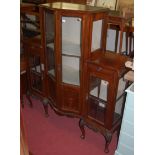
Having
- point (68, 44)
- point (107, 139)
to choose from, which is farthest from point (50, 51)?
point (107, 139)

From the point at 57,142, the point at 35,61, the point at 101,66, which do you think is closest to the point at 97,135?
the point at 57,142

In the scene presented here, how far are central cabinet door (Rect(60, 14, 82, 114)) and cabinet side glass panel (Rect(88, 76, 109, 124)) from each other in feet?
0.44

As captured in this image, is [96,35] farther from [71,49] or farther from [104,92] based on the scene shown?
[104,92]

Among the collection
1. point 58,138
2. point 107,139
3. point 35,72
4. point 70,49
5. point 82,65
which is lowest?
point 58,138

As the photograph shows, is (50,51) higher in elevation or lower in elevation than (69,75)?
higher

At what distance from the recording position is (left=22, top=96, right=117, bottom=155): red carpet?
208cm

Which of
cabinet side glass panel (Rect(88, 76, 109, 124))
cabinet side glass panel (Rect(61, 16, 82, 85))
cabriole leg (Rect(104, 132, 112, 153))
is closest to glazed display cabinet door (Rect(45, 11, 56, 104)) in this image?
cabinet side glass panel (Rect(61, 16, 82, 85))

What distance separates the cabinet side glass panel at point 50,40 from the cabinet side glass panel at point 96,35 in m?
0.39

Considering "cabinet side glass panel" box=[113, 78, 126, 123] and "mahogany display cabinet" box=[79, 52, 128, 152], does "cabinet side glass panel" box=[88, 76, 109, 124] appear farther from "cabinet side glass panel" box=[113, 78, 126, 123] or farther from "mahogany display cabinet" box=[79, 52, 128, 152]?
"cabinet side glass panel" box=[113, 78, 126, 123]

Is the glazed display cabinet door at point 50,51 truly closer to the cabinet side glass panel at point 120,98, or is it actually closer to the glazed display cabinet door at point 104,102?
the glazed display cabinet door at point 104,102

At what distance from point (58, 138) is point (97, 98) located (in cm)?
66

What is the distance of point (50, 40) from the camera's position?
2074 millimetres
